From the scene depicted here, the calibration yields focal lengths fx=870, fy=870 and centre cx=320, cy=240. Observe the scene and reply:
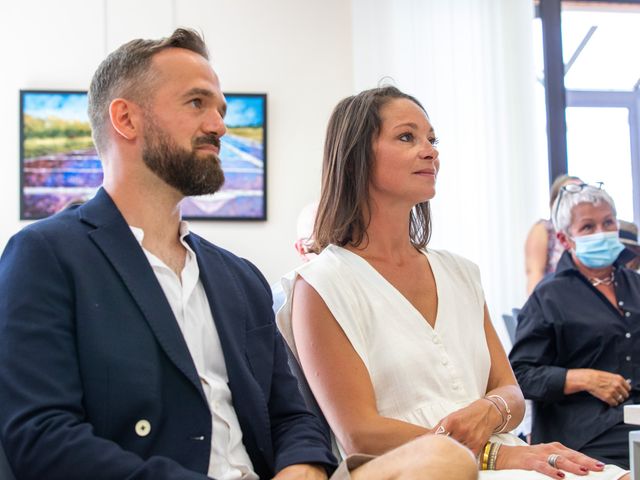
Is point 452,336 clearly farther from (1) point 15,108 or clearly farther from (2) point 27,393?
(1) point 15,108

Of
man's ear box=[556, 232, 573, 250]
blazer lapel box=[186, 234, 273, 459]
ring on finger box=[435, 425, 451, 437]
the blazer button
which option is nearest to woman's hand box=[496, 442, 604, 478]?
ring on finger box=[435, 425, 451, 437]

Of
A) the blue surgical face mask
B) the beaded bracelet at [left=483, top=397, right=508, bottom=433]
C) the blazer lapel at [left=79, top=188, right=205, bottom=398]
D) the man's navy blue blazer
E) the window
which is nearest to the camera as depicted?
the man's navy blue blazer

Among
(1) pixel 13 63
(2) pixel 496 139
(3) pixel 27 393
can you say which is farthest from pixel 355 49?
(3) pixel 27 393

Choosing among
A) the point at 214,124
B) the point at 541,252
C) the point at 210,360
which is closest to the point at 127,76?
the point at 214,124

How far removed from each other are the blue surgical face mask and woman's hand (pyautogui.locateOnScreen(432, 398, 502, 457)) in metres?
1.08

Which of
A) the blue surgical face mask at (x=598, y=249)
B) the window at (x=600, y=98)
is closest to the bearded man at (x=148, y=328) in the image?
the blue surgical face mask at (x=598, y=249)

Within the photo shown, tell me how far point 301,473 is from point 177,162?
0.61 meters

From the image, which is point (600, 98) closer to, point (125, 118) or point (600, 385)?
point (600, 385)

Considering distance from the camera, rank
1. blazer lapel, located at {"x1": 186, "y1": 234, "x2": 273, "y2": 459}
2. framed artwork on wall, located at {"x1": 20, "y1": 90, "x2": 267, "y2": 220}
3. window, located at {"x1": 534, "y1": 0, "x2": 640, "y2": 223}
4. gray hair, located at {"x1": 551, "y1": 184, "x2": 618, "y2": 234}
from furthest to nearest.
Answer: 1. window, located at {"x1": 534, "y1": 0, "x2": 640, "y2": 223}
2. framed artwork on wall, located at {"x1": 20, "y1": 90, "x2": 267, "y2": 220}
3. gray hair, located at {"x1": 551, "y1": 184, "x2": 618, "y2": 234}
4. blazer lapel, located at {"x1": 186, "y1": 234, "x2": 273, "y2": 459}

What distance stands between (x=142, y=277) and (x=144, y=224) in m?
0.16

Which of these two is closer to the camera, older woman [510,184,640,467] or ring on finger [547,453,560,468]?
ring on finger [547,453,560,468]

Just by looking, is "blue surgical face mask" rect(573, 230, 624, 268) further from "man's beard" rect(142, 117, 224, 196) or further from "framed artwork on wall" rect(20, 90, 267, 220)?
"framed artwork on wall" rect(20, 90, 267, 220)

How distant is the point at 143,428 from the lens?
1.38 m

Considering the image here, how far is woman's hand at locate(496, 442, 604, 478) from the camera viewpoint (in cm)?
175
